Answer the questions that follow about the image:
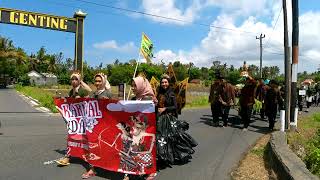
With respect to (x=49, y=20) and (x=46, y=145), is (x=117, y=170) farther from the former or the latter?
(x=49, y=20)

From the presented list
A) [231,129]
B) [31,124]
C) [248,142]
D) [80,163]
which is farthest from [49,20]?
[80,163]

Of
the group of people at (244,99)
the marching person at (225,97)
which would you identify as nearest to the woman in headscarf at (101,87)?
the group of people at (244,99)

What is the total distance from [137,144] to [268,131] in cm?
849

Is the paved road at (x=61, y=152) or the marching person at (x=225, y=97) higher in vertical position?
the marching person at (x=225, y=97)

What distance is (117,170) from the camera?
691 cm

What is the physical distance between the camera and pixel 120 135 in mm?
6961

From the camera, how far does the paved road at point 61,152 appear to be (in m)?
7.25

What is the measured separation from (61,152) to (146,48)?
18.1 ft

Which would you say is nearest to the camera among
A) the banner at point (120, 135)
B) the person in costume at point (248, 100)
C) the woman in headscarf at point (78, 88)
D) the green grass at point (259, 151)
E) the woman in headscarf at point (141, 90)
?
the banner at point (120, 135)

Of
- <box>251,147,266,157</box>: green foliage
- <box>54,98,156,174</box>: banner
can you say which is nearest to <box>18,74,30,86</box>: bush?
<box>251,147,266,157</box>: green foliage

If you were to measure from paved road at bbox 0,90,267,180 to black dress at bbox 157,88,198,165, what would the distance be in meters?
0.22

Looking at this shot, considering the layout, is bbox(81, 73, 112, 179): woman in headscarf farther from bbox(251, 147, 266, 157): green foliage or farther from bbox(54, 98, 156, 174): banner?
bbox(251, 147, 266, 157): green foliage

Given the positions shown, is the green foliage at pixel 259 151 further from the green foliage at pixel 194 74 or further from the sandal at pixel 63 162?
the green foliage at pixel 194 74

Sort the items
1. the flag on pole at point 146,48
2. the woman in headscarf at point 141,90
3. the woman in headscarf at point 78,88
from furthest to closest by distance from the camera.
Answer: the flag on pole at point 146,48
the woman in headscarf at point 78,88
the woman in headscarf at point 141,90
